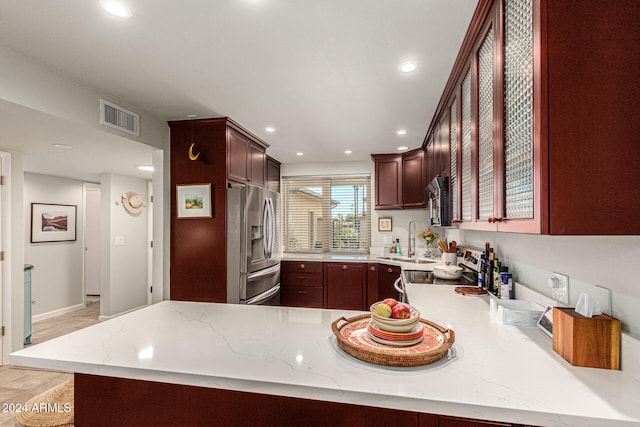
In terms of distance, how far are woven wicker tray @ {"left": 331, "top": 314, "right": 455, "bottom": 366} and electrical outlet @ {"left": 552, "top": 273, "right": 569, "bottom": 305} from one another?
579mm

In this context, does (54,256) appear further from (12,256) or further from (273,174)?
(273,174)

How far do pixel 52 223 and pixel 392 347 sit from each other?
19.3 ft

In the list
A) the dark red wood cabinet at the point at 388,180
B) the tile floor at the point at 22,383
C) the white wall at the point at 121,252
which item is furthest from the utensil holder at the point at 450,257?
the white wall at the point at 121,252

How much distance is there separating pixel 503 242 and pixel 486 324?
90 centimetres

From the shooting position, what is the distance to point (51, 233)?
4992 millimetres

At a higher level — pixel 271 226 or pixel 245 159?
pixel 245 159

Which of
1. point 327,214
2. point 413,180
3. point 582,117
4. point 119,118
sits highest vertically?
point 119,118

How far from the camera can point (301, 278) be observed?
4707mm

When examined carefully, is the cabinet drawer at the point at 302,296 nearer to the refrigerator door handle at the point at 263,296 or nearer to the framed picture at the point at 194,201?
the refrigerator door handle at the point at 263,296

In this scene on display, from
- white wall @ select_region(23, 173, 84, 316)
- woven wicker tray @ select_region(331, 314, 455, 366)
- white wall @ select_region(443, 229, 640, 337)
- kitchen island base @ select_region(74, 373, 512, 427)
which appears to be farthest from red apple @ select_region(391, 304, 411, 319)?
white wall @ select_region(23, 173, 84, 316)

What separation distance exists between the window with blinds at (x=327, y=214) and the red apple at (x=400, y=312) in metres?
4.14

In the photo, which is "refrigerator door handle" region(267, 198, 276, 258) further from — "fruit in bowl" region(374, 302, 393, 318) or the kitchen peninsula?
"fruit in bowl" region(374, 302, 393, 318)

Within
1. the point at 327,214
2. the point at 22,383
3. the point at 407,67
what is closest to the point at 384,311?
the point at 407,67

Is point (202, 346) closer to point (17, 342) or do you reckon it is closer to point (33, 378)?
point (33, 378)
